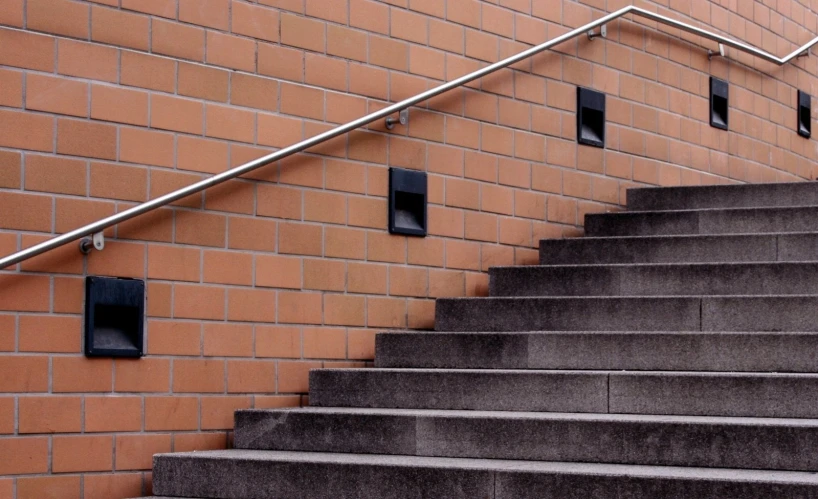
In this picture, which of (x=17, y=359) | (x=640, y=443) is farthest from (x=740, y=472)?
(x=17, y=359)

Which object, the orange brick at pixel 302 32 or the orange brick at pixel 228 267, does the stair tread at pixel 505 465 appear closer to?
the orange brick at pixel 228 267

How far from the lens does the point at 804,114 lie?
812 centimetres

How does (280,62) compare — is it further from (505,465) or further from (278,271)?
(505,465)

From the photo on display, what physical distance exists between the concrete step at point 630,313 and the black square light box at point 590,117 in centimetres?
148

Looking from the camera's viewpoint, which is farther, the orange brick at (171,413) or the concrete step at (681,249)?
the concrete step at (681,249)

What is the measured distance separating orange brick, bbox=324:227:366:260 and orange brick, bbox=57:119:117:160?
1.01 metres

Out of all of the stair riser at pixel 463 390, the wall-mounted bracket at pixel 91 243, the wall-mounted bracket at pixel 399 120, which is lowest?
the stair riser at pixel 463 390

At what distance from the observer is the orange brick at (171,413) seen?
14.5ft

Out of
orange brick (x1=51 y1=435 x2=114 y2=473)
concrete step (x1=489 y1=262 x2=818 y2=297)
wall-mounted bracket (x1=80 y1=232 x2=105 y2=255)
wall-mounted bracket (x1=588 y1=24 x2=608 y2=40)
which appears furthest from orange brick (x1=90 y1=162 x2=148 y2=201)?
wall-mounted bracket (x1=588 y1=24 x2=608 y2=40)

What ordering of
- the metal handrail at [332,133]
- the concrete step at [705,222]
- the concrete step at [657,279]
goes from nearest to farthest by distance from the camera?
the metal handrail at [332,133], the concrete step at [657,279], the concrete step at [705,222]

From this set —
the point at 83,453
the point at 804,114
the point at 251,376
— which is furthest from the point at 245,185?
the point at 804,114

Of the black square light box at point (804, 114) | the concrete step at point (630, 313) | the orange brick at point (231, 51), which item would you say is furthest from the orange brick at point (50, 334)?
the black square light box at point (804, 114)

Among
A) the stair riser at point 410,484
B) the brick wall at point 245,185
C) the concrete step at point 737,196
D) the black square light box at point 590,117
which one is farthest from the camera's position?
the black square light box at point 590,117

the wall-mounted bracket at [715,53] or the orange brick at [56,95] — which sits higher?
the wall-mounted bracket at [715,53]
